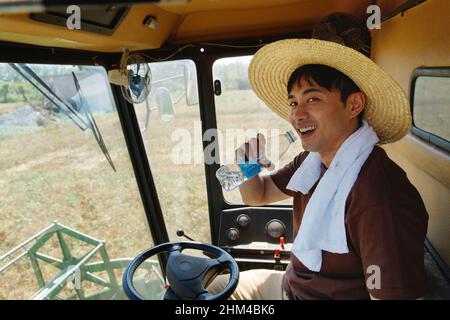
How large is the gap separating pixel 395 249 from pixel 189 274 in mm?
791

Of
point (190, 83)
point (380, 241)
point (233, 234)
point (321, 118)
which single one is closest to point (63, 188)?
point (190, 83)

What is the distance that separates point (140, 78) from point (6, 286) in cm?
174

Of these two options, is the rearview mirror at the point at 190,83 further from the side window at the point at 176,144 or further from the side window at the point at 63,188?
the side window at the point at 63,188

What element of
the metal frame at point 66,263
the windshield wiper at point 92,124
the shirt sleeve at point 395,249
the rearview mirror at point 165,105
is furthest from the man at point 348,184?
the metal frame at point 66,263

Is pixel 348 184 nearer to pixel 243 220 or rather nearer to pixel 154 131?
pixel 243 220

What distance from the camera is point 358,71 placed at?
59.1 inches

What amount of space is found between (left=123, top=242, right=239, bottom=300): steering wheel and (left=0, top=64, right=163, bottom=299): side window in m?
1.22

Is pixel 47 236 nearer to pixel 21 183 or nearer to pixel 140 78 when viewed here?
pixel 21 183

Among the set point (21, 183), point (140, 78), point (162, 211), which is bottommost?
point (162, 211)

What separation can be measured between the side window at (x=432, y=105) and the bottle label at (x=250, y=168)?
850 millimetres

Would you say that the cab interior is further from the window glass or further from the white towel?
the white towel

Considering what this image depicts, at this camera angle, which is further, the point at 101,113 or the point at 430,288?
the point at 101,113

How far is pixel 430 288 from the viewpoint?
1.41 metres
